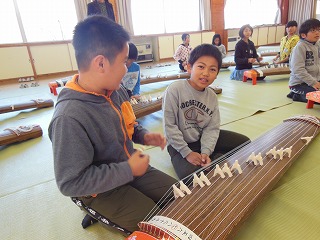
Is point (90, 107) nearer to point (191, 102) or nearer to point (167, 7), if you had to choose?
point (191, 102)

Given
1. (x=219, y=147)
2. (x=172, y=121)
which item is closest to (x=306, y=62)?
(x=219, y=147)

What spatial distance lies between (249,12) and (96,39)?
10.6 m

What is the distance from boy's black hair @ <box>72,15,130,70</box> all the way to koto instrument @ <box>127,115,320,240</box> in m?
0.64

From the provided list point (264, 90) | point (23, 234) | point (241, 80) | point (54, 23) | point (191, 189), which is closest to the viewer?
point (191, 189)

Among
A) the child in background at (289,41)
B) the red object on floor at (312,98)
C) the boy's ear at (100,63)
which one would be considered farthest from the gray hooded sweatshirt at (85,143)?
the child in background at (289,41)

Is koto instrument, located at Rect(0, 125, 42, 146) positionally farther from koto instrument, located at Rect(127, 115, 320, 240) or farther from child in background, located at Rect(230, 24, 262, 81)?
child in background, located at Rect(230, 24, 262, 81)

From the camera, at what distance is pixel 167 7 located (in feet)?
26.3

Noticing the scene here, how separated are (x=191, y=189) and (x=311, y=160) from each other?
1.05m

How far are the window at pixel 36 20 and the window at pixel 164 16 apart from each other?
2028 millimetres

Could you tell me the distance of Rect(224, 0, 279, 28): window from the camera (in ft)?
30.7

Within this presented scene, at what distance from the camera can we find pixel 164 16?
806 centimetres

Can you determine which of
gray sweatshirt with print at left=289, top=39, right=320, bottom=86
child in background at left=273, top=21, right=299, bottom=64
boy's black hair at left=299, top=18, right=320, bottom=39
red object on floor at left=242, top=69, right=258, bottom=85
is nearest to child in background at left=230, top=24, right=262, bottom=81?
red object on floor at left=242, top=69, right=258, bottom=85

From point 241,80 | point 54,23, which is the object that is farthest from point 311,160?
point 54,23

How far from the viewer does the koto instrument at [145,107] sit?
247cm
